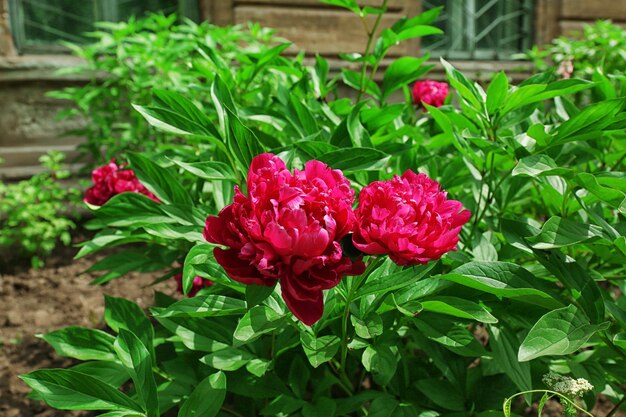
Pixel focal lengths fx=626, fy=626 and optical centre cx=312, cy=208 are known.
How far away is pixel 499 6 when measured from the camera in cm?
555

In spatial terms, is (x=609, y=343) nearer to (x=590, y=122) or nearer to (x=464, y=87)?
(x=590, y=122)

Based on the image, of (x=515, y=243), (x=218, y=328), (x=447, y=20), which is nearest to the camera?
(x=515, y=243)

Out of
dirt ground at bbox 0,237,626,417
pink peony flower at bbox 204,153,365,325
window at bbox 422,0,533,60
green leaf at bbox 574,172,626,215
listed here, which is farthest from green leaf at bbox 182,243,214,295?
window at bbox 422,0,533,60

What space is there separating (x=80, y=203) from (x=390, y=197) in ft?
9.36

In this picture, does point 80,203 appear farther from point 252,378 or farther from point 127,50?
point 252,378

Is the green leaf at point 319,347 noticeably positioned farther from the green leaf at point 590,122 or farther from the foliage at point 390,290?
the green leaf at point 590,122

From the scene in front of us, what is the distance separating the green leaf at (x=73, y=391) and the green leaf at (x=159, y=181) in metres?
0.44

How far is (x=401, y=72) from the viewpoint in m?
1.58

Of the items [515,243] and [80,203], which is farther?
[80,203]

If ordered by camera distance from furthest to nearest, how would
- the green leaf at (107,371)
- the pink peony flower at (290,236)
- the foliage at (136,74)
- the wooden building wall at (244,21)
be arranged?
the wooden building wall at (244,21), the foliage at (136,74), the green leaf at (107,371), the pink peony flower at (290,236)

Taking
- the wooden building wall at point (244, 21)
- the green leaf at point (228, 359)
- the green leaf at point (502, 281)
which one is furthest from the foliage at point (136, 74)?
the green leaf at point (502, 281)

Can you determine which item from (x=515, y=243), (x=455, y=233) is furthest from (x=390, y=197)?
(x=515, y=243)

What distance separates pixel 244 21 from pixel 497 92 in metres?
3.54

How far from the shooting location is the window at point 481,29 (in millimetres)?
5438
